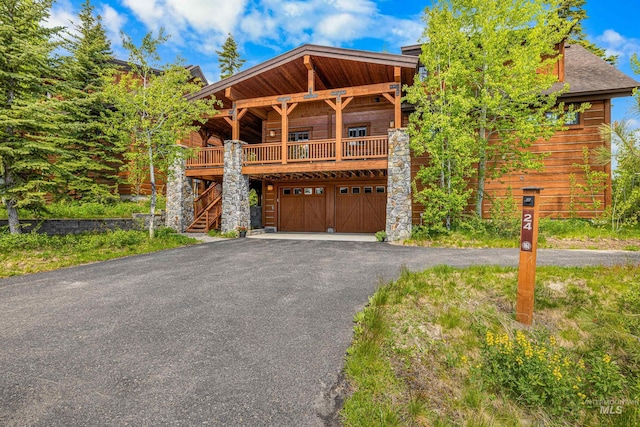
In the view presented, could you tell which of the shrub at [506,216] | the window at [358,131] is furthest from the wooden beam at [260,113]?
the shrub at [506,216]

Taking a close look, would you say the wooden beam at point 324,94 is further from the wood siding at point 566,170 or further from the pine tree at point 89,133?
the pine tree at point 89,133

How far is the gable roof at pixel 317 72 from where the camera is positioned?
37.1ft


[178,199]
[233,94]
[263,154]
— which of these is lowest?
[178,199]

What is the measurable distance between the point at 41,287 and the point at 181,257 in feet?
9.89

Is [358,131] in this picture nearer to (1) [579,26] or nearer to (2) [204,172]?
(2) [204,172]

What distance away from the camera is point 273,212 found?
16266mm

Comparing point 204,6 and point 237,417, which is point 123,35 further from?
point 237,417

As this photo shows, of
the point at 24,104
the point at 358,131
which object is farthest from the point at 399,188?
the point at 24,104

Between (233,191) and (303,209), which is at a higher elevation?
(233,191)

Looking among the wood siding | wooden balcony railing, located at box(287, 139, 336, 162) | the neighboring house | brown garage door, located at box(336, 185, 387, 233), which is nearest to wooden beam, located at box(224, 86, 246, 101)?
the neighboring house

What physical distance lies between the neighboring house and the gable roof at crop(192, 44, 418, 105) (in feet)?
0.15

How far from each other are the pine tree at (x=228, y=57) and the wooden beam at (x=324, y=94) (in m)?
23.8

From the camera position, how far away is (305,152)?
12883 mm

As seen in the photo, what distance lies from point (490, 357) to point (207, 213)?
1359cm
